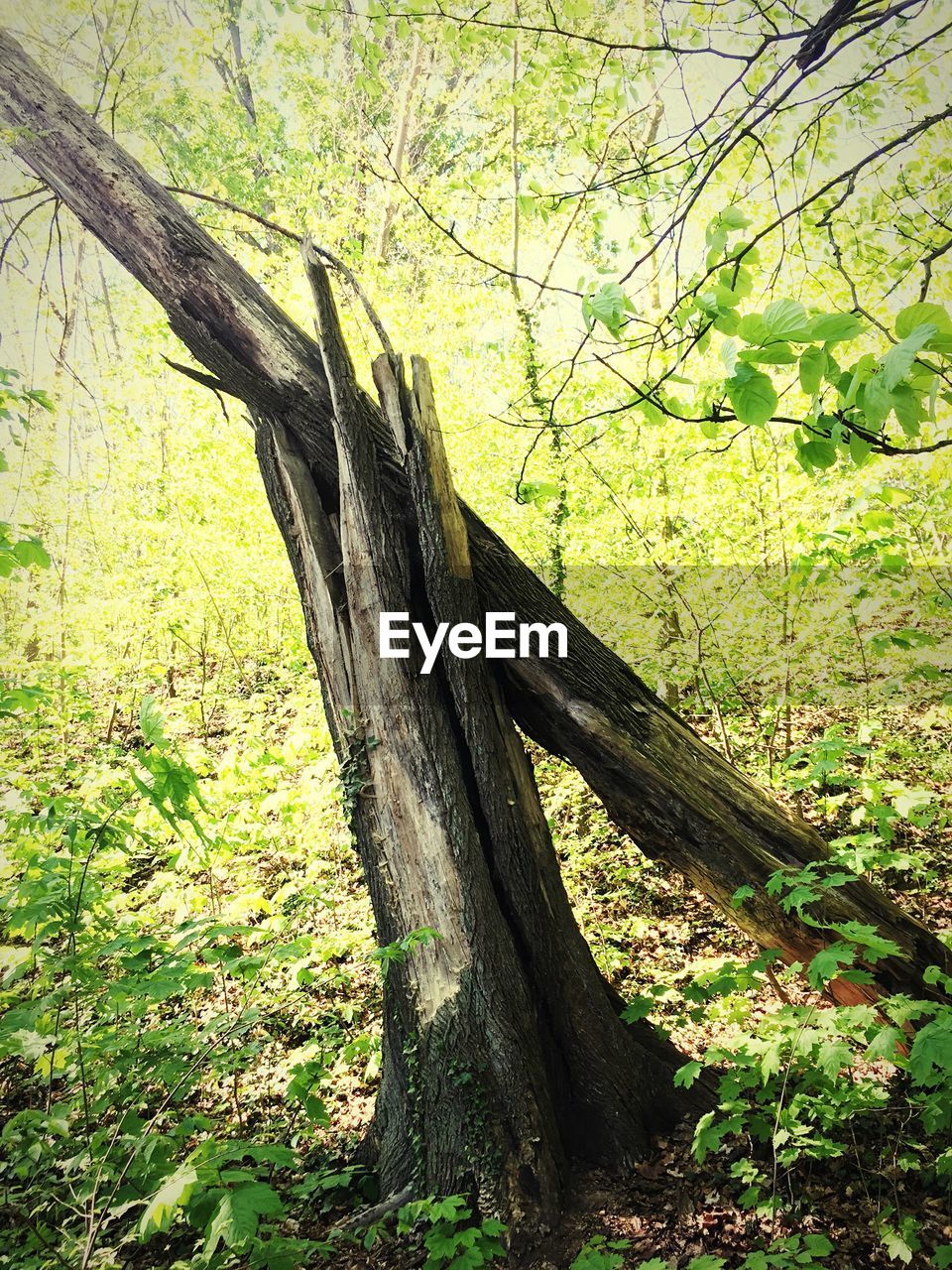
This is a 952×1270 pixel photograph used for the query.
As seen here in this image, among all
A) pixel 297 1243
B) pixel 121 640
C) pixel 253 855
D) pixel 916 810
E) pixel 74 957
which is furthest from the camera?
pixel 121 640

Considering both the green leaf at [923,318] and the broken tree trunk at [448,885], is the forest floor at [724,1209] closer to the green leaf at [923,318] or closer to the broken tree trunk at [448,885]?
the broken tree trunk at [448,885]

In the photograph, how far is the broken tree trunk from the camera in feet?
7.15

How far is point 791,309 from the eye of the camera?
1.02m

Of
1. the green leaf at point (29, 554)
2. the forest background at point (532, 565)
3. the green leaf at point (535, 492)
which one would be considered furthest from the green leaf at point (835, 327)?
the green leaf at point (29, 554)

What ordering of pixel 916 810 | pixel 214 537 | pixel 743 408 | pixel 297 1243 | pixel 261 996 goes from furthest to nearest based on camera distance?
pixel 214 537 → pixel 261 996 → pixel 916 810 → pixel 297 1243 → pixel 743 408

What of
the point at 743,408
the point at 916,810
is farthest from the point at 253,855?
the point at 743,408

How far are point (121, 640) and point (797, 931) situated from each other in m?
6.53

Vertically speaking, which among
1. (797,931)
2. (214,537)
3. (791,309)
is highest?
(214,537)

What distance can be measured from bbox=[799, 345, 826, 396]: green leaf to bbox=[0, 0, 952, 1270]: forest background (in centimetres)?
2

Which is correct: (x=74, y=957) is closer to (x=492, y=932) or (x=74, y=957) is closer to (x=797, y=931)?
(x=492, y=932)

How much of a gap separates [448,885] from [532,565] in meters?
4.94

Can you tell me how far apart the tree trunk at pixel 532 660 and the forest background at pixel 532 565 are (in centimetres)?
25

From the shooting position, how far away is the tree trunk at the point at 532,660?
7.93 feet

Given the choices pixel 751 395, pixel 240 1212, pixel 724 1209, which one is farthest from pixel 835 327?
pixel 724 1209
